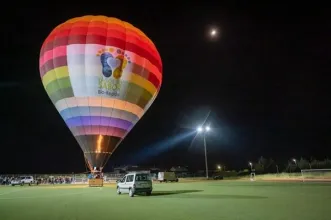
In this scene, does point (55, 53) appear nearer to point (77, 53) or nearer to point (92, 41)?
point (77, 53)

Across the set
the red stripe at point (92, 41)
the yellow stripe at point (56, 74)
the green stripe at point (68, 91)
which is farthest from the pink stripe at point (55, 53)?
the green stripe at point (68, 91)

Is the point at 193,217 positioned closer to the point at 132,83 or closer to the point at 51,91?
the point at 132,83

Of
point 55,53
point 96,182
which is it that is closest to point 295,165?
point 96,182

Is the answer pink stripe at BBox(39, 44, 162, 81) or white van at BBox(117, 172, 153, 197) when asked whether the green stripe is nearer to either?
pink stripe at BBox(39, 44, 162, 81)

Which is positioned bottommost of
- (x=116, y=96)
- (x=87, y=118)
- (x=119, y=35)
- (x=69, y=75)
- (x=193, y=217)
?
(x=193, y=217)

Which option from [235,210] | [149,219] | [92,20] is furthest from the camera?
[92,20]

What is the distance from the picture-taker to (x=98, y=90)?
33125 millimetres

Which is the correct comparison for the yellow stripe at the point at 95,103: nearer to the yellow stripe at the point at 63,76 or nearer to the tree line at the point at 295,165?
the yellow stripe at the point at 63,76

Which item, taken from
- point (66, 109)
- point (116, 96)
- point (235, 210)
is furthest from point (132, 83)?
point (235, 210)

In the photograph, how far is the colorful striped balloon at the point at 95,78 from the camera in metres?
33.2

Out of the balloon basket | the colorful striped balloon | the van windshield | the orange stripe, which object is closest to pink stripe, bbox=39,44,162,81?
the colorful striped balloon

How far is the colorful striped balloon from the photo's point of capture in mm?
33156

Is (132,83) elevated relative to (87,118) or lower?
elevated

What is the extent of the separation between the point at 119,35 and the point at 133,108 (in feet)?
24.5
